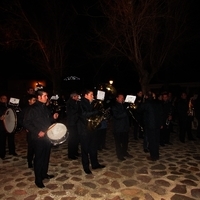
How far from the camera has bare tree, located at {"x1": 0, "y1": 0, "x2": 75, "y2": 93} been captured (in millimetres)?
16797

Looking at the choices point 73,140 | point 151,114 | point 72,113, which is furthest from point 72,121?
point 151,114

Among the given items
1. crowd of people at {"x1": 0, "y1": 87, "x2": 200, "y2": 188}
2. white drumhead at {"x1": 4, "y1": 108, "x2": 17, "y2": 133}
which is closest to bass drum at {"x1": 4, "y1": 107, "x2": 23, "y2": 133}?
white drumhead at {"x1": 4, "y1": 108, "x2": 17, "y2": 133}

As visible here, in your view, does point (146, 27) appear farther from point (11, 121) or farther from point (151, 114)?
point (11, 121)

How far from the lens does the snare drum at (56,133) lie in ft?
15.9

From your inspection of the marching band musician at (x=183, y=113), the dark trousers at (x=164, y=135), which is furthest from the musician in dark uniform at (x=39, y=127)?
the marching band musician at (x=183, y=113)

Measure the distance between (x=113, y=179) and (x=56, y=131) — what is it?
183cm

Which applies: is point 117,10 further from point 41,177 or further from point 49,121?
point 41,177

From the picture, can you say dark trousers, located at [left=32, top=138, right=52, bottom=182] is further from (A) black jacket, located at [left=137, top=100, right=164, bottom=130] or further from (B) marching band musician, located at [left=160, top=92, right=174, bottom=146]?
(B) marching band musician, located at [left=160, top=92, right=174, bottom=146]

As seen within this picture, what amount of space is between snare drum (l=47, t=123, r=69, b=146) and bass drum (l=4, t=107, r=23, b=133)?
5.31ft

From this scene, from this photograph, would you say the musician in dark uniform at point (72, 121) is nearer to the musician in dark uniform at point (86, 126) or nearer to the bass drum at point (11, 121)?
the musician in dark uniform at point (86, 126)

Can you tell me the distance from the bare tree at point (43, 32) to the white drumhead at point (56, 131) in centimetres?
1389

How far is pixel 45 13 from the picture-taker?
18000 millimetres

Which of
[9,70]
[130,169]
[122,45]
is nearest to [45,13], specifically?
[122,45]

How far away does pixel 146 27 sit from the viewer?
12180mm
